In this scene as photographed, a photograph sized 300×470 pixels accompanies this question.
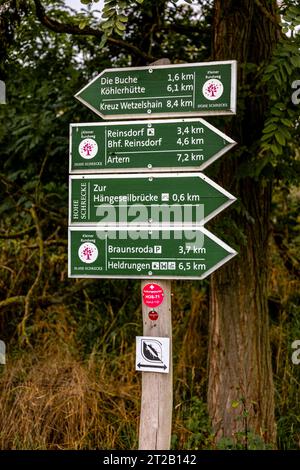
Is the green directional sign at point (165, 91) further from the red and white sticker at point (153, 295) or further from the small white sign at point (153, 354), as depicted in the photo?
the small white sign at point (153, 354)

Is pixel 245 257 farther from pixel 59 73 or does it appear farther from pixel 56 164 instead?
pixel 59 73

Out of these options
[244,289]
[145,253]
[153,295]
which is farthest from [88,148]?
[244,289]

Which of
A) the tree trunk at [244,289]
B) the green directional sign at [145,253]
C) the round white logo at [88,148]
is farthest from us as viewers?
the tree trunk at [244,289]

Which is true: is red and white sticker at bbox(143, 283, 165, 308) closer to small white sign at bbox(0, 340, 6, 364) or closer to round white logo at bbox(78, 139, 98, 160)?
round white logo at bbox(78, 139, 98, 160)

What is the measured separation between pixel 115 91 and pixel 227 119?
4.61 feet

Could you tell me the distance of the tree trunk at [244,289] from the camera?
223 inches

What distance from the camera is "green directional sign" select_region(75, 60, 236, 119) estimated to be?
13.2 feet

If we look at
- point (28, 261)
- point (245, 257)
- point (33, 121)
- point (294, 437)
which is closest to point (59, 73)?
point (33, 121)

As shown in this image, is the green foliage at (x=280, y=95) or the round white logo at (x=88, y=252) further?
the green foliage at (x=280, y=95)

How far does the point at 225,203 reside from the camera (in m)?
3.92

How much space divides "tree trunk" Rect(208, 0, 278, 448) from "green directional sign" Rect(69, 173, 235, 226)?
1632 mm

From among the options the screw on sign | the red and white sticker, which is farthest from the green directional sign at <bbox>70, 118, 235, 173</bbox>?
the screw on sign

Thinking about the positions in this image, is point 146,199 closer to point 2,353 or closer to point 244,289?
point 244,289

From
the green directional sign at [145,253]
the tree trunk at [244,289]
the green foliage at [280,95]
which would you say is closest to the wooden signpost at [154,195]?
the green directional sign at [145,253]
